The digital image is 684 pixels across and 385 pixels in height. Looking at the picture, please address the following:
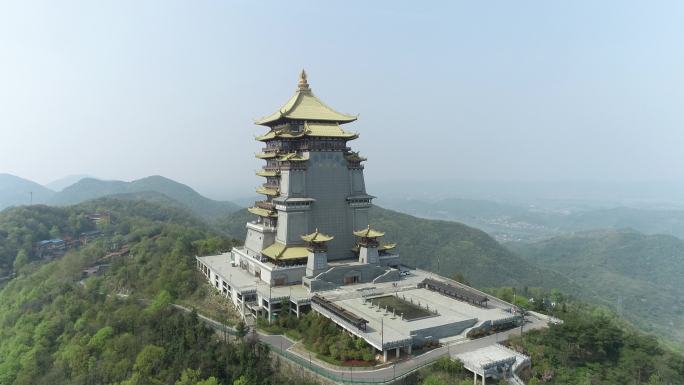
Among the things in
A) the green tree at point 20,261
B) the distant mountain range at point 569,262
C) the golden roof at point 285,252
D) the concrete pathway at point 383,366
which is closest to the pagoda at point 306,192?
the golden roof at point 285,252

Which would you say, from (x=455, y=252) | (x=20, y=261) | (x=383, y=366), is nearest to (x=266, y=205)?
(x=383, y=366)

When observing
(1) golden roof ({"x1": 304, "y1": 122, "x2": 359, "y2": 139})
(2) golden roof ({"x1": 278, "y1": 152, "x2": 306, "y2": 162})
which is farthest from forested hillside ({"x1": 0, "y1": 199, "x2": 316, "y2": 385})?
(1) golden roof ({"x1": 304, "y1": 122, "x2": 359, "y2": 139})

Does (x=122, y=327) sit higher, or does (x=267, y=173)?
(x=267, y=173)

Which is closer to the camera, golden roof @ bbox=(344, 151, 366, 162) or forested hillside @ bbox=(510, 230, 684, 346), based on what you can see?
golden roof @ bbox=(344, 151, 366, 162)

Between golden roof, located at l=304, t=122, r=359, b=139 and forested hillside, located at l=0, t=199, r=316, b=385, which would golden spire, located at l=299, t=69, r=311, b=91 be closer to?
golden roof, located at l=304, t=122, r=359, b=139

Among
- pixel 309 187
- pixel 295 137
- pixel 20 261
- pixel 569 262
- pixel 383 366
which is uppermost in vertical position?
pixel 295 137

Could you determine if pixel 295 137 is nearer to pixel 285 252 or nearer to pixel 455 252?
pixel 285 252

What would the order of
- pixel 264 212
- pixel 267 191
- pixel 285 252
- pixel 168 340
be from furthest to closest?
pixel 267 191 < pixel 264 212 < pixel 285 252 < pixel 168 340
